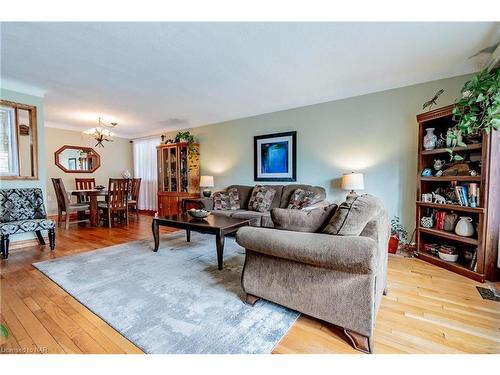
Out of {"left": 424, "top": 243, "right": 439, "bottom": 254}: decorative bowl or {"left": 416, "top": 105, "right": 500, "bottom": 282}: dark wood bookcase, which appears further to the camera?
{"left": 424, "top": 243, "right": 439, "bottom": 254}: decorative bowl

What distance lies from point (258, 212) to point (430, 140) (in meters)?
2.49

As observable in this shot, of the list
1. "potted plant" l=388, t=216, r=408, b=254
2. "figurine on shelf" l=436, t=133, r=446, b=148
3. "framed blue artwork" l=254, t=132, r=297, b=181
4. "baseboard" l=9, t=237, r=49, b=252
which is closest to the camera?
"figurine on shelf" l=436, t=133, r=446, b=148

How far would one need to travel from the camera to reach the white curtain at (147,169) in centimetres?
641

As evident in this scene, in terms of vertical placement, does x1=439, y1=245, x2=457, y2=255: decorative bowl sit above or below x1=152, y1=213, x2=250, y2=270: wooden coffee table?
below

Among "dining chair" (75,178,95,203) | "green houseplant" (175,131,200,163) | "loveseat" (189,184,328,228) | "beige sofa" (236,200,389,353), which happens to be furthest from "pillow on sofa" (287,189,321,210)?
"dining chair" (75,178,95,203)

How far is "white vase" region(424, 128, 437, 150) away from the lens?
2667 millimetres

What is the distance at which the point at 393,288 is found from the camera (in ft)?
6.78

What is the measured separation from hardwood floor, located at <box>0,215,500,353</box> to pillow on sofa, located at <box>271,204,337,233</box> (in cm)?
65

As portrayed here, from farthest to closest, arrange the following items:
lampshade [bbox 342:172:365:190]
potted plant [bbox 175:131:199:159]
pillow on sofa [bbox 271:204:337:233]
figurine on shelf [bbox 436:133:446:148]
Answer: potted plant [bbox 175:131:199:159] → lampshade [bbox 342:172:365:190] → figurine on shelf [bbox 436:133:446:148] → pillow on sofa [bbox 271:204:337:233]

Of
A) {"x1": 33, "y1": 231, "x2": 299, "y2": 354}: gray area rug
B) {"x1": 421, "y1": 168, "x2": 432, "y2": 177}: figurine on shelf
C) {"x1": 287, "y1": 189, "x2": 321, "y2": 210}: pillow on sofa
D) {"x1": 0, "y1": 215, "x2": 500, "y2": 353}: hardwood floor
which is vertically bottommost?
{"x1": 0, "y1": 215, "x2": 500, "y2": 353}: hardwood floor

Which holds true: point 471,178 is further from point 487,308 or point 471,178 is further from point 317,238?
point 317,238

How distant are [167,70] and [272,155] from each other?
89.4 inches

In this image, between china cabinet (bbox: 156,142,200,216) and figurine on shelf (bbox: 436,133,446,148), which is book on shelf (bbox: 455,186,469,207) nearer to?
figurine on shelf (bbox: 436,133,446,148)
